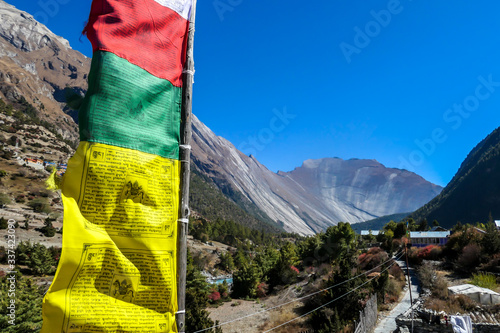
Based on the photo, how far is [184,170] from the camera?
Answer: 3.50 meters

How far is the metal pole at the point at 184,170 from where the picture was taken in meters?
3.23

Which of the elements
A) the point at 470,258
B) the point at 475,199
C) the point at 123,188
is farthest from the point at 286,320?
the point at 475,199

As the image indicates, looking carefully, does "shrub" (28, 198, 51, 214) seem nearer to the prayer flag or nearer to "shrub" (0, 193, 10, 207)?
"shrub" (0, 193, 10, 207)

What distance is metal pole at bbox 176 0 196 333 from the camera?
3.23 meters

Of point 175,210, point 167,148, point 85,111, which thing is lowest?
point 175,210

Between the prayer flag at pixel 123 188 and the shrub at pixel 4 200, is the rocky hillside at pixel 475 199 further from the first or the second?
the shrub at pixel 4 200

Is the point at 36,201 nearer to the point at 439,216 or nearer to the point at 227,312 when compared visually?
the point at 227,312

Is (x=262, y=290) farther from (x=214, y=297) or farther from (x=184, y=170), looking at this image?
(x=184, y=170)

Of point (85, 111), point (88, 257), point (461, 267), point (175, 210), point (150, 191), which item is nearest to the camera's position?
point (88, 257)

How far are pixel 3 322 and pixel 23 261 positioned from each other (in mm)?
29780

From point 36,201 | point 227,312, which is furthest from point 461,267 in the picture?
point 36,201

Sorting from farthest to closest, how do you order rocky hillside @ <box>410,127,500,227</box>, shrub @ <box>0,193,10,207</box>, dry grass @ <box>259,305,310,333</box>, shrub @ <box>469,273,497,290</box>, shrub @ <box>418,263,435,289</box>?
rocky hillside @ <box>410,127,500,227</box> → shrub @ <box>0,193,10,207</box> → shrub @ <box>418,263,435,289</box> → dry grass @ <box>259,305,310,333</box> → shrub @ <box>469,273,497,290</box>

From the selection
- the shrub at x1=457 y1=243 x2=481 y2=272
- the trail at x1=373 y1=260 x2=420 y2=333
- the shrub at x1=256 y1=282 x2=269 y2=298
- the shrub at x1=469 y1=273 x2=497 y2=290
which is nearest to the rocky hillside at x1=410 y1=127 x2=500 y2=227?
the shrub at x1=457 y1=243 x2=481 y2=272

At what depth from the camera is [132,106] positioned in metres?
3.06
